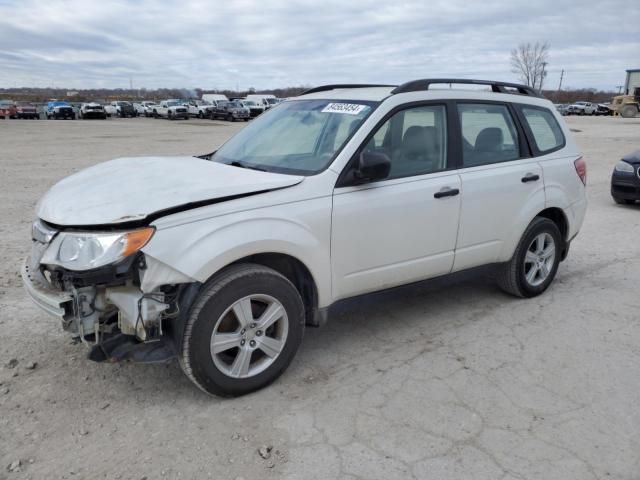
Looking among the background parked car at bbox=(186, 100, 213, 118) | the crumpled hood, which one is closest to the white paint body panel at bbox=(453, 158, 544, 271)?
the crumpled hood

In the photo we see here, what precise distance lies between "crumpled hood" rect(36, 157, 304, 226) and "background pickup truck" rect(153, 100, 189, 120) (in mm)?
45360

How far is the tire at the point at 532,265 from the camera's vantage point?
479 centimetres

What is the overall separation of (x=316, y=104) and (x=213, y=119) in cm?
4428

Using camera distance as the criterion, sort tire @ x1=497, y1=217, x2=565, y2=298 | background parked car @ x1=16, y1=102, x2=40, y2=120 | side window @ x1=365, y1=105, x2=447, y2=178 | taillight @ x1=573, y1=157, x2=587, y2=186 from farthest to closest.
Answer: background parked car @ x1=16, y1=102, x2=40, y2=120 < taillight @ x1=573, y1=157, x2=587, y2=186 < tire @ x1=497, y1=217, x2=565, y2=298 < side window @ x1=365, y1=105, x2=447, y2=178

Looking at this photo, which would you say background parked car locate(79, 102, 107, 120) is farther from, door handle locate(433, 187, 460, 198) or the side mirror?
the side mirror

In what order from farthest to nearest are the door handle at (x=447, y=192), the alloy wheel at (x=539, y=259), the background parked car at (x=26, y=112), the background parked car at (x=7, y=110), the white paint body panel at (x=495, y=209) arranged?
the background parked car at (x=26, y=112) → the background parked car at (x=7, y=110) → the alloy wheel at (x=539, y=259) → the white paint body panel at (x=495, y=209) → the door handle at (x=447, y=192)

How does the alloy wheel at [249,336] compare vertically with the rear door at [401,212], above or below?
below

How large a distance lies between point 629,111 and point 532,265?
51428mm

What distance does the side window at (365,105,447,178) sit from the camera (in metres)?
3.87

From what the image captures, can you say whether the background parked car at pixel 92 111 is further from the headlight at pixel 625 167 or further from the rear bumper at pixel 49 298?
the rear bumper at pixel 49 298

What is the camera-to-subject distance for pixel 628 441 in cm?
293

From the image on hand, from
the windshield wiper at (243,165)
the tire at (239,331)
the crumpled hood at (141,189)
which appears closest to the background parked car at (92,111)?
the crumpled hood at (141,189)

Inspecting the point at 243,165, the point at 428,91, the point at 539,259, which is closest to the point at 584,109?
the point at 539,259

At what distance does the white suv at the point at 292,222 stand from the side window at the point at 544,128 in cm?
2
